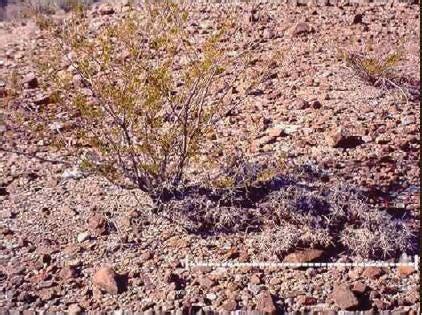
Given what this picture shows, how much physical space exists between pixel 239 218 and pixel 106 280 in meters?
1.06

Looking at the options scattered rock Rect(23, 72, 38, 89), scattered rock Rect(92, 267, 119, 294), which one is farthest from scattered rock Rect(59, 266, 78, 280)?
scattered rock Rect(23, 72, 38, 89)

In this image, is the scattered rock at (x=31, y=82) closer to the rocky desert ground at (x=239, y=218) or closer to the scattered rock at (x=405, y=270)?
the rocky desert ground at (x=239, y=218)

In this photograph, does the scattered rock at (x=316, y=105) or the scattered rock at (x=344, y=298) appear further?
the scattered rock at (x=316, y=105)

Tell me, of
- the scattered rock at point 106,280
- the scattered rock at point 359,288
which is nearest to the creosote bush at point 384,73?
the scattered rock at point 359,288

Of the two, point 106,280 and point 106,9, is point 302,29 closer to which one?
point 106,9

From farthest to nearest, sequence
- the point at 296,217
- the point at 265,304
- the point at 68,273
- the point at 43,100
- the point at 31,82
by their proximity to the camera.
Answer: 1. the point at 31,82
2. the point at 43,100
3. the point at 296,217
4. the point at 68,273
5. the point at 265,304

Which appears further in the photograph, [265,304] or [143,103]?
[143,103]

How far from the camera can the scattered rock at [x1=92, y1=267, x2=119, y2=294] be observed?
4137mm

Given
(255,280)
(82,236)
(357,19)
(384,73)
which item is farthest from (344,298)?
(357,19)

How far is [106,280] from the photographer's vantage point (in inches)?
164

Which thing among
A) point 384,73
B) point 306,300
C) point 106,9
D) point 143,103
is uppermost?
point 106,9

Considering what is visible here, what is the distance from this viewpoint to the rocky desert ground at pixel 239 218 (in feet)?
13.5

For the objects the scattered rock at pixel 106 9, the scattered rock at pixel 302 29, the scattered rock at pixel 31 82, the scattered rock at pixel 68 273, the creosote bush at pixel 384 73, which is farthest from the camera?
the scattered rock at pixel 106 9

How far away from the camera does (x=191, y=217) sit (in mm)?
4742
